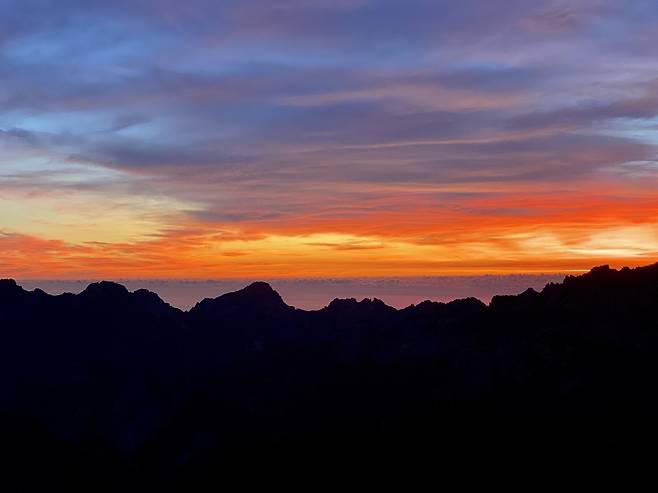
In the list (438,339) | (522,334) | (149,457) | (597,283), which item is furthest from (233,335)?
(597,283)

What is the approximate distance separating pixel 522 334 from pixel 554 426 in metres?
22.8

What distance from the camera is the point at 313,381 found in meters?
138

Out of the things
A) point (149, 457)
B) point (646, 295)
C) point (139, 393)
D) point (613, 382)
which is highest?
point (646, 295)

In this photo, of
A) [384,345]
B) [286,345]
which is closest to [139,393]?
[286,345]

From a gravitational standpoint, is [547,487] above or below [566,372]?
below

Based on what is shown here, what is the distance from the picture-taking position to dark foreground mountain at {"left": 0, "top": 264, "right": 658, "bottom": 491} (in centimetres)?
10756

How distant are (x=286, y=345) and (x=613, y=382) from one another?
2753 inches

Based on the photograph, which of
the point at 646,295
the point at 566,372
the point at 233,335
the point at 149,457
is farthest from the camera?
the point at 233,335

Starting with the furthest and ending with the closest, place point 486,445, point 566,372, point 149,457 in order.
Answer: point 149,457 → point 566,372 → point 486,445

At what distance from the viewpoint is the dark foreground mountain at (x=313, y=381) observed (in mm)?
107562

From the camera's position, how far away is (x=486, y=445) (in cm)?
10294

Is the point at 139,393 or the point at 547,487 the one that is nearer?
the point at 547,487

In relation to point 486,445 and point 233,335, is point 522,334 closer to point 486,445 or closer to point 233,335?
point 486,445

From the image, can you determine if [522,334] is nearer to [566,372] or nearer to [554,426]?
[566,372]
